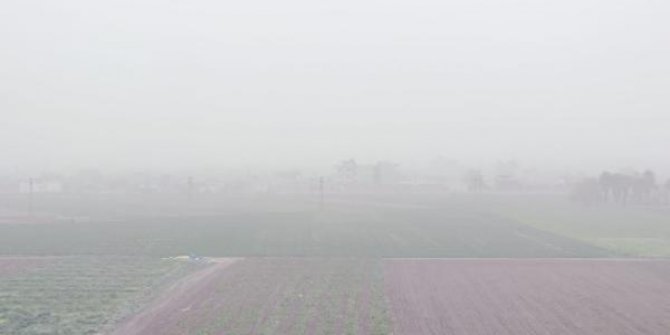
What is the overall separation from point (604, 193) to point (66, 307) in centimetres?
5671

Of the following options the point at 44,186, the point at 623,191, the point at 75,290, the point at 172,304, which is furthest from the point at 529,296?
the point at 44,186

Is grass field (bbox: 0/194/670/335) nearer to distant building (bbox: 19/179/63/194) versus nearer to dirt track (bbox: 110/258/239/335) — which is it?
dirt track (bbox: 110/258/239/335)

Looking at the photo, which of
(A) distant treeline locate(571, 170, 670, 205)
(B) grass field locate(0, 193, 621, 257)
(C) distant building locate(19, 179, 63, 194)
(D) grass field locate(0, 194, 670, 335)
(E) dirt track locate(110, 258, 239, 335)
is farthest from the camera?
(C) distant building locate(19, 179, 63, 194)

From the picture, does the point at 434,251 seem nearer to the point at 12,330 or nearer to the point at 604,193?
the point at 12,330

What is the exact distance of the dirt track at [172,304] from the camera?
17281mm

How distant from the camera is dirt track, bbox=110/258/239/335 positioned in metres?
17.3

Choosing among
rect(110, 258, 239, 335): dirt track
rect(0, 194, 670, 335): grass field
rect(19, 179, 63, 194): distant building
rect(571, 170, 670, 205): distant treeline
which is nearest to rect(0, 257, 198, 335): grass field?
rect(0, 194, 670, 335): grass field

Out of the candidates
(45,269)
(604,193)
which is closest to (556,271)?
(45,269)

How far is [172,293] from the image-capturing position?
21.7m

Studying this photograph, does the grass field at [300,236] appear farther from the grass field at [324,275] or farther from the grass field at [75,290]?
the grass field at [75,290]

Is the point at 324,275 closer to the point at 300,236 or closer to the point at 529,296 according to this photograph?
the point at 529,296

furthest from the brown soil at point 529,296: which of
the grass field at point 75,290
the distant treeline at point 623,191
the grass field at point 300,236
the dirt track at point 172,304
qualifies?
the distant treeline at point 623,191

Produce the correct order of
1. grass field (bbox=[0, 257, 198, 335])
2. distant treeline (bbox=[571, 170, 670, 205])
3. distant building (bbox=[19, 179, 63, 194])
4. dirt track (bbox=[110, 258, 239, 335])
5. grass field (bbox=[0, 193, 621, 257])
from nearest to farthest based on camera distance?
dirt track (bbox=[110, 258, 239, 335])
grass field (bbox=[0, 257, 198, 335])
grass field (bbox=[0, 193, 621, 257])
distant treeline (bbox=[571, 170, 670, 205])
distant building (bbox=[19, 179, 63, 194])

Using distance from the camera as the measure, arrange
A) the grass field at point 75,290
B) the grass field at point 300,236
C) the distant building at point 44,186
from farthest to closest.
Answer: the distant building at point 44,186, the grass field at point 300,236, the grass field at point 75,290
